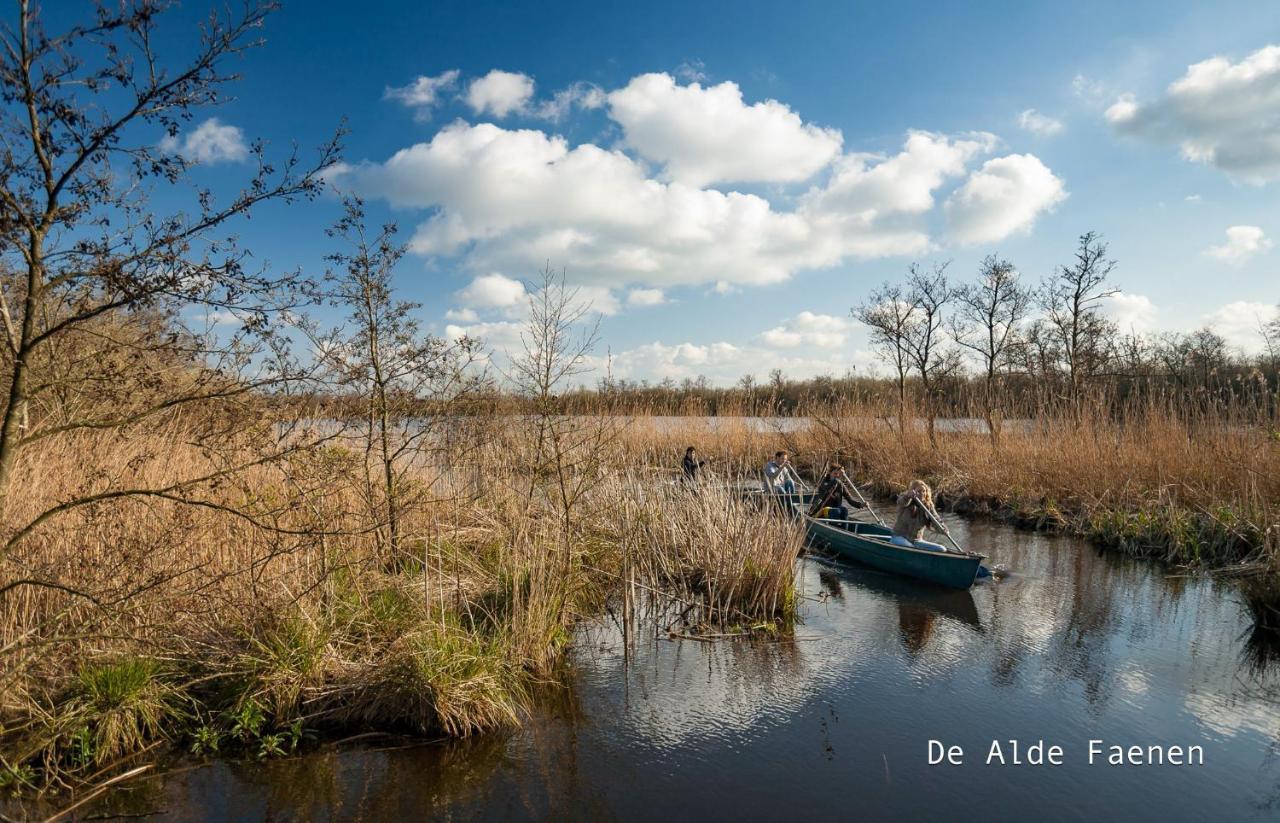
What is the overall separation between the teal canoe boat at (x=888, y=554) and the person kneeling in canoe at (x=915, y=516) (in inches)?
9.6

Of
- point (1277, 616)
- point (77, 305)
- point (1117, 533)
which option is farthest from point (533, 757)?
point (1117, 533)

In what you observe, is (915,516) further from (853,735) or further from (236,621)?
(236,621)

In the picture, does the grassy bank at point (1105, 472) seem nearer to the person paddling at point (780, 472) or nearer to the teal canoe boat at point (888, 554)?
the person paddling at point (780, 472)

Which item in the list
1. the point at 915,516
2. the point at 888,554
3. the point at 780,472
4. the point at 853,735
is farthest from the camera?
the point at 780,472

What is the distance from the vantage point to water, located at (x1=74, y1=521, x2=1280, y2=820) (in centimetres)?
490

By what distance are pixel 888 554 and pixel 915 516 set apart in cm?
76

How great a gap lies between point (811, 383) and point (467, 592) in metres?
22.7

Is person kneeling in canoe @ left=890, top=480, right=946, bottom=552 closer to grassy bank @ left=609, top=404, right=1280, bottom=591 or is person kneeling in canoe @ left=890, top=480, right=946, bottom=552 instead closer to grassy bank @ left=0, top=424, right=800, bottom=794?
grassy bank @ left=609, top=404, right=1280, bottom=591

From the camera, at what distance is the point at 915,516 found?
1068cm

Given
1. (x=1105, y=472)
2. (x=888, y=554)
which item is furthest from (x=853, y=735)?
(x=1105, y=472)

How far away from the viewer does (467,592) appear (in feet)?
A: 24.3

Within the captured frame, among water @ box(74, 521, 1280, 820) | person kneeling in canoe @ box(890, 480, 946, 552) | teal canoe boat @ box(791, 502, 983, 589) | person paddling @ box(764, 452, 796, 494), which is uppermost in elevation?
person paddling @ box(764, 452, 796, 494)

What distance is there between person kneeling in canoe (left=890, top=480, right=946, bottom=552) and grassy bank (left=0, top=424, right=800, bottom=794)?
460 cm

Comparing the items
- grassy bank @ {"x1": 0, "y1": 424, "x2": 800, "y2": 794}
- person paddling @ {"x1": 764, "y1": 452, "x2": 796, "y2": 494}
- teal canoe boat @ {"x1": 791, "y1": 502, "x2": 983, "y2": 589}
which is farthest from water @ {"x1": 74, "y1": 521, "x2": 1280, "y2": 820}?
person paddling @ {"x1": 764, "y1": 452, "x2": 796, "y2": 494}
